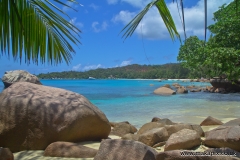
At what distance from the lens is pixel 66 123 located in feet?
12.1

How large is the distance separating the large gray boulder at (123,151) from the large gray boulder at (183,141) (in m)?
1.10

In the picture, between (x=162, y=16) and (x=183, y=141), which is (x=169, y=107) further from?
(x=162, y=16)

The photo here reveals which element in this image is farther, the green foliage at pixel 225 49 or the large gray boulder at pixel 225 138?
the green foliage at pixel 225 49

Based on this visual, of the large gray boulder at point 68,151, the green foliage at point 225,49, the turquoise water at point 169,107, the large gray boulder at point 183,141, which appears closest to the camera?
the large gray boulder at point 68,151

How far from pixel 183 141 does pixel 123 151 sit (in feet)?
4.84

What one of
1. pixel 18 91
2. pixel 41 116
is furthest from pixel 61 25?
pixel 18 91

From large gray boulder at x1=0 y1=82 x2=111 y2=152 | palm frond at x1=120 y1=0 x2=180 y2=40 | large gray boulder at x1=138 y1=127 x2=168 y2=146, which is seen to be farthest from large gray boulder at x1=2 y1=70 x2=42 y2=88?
palm frond at x1=120 y1=0 x2=180 y2=40

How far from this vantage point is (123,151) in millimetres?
2586

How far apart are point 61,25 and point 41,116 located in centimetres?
200

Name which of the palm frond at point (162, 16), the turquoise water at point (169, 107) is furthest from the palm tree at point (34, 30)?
the turquoise water at point (169, 107)

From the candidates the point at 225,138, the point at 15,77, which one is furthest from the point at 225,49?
the point at 15,77

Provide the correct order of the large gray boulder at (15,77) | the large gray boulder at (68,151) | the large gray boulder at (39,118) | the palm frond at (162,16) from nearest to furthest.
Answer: the palm frond at (162,16) → the large gray boulder at (68,151) → the large gray boulder at (39,118) → the large gray boulder at (15,77)

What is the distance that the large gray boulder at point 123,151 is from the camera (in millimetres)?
2523

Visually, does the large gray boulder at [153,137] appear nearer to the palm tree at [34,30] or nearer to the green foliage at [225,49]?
the palm tree at [34,30]
